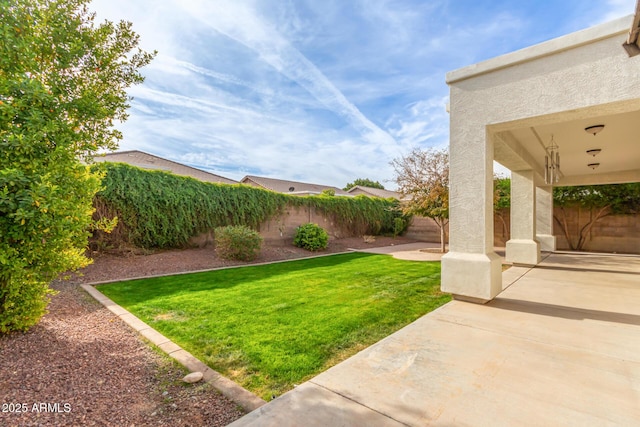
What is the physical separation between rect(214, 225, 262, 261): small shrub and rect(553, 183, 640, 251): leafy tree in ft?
43.3

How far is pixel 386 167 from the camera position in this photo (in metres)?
12.8

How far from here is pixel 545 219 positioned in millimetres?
11227

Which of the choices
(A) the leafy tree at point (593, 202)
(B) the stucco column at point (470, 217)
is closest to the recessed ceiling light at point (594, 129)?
(B) the stucco column at point (470, 217)

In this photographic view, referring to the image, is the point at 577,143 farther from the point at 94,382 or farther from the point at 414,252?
the point at 94,382

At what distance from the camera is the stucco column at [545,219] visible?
35.9ft

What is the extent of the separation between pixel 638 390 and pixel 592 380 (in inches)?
10.4

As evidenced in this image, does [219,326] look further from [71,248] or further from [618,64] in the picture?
[618,64]

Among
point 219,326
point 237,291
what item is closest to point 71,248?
point 219,326

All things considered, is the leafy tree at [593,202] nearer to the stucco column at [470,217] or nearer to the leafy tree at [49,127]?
the stucco column at [470,217]

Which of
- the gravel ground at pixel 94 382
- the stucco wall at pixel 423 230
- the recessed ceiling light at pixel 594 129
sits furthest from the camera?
the stucco wall at pixel 423 230

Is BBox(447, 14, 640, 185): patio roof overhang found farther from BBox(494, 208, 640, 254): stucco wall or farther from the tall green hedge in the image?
Result: the tall green hedge

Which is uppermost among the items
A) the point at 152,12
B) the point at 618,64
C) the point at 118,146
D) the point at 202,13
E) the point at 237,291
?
the point at 202,13

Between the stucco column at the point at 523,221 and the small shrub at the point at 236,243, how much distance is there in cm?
786

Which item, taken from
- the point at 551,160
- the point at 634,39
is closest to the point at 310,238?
the point at 551,160
